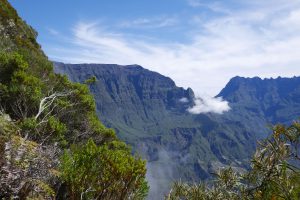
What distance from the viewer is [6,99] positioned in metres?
29.2

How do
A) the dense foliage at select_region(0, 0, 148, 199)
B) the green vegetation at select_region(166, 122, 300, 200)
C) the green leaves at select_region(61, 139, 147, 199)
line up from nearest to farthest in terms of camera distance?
1. the green vegetation at select_region(166, 122, 300, 200)
2. the dense foliage at select_region(0, 0, 148, 199)
3. the green leaves at select_region(61, 139, 147, 199)

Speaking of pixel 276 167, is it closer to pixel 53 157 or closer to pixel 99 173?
pixel 99 173

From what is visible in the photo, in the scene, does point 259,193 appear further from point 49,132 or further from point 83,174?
point 49,132

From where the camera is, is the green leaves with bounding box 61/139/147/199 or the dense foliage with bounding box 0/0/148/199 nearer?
the dense foliage with bounding box 0/0/148/199

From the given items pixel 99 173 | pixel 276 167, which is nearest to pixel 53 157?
pixel 99 173

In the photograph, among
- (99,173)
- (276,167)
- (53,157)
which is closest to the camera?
(276,167)

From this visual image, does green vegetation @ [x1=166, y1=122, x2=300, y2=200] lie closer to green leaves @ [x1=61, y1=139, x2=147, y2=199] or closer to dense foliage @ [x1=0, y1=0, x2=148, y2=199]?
dense foliage @ [x1=0, y1=0, x2=148, y2=199]

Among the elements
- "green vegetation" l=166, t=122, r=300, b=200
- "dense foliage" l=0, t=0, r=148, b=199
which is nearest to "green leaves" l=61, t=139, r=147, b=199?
"dense foliage" l=0, t=0, r=148, b=199

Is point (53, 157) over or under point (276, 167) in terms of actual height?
under

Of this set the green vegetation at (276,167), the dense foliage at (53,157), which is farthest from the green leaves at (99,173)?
the green vegetation at (276,167)

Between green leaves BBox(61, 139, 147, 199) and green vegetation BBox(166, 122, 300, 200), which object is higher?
green vegetation BBox(166, 122, 300, 200)

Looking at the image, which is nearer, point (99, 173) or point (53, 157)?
point (99, 173)

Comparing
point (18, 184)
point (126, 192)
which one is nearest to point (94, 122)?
point (126, 192)

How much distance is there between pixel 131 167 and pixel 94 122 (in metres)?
21.5
